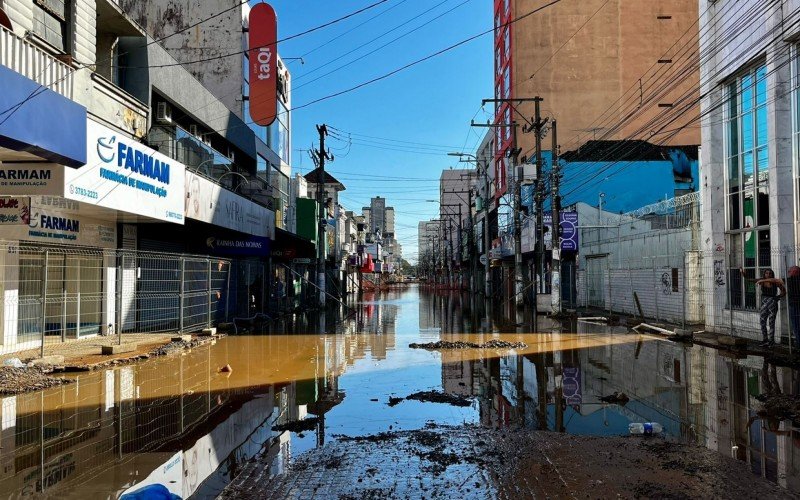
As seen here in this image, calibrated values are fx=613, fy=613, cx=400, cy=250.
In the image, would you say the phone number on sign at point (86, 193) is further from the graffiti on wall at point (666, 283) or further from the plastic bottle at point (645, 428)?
the graffiti on wall at point (666, 283)

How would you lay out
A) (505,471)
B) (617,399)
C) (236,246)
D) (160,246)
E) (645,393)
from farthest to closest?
1. (236,246)
2. (160,246)
3. (645,393)
4. (617,399)
5. (505,471)

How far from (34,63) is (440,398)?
979 cm

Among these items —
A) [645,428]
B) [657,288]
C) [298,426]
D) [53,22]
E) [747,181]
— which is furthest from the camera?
[657,288]

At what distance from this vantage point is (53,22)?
13.8 metres

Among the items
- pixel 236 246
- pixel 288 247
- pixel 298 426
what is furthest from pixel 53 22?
pixel 288 247

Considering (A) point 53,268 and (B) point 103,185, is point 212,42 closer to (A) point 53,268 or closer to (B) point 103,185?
(A) point 53,268

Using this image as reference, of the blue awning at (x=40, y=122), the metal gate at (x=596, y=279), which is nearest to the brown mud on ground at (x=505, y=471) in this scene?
the blue awning at (x=40, y=122)

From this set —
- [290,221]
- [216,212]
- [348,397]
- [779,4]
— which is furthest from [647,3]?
[348,397]

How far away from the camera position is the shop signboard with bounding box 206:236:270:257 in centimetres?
2253

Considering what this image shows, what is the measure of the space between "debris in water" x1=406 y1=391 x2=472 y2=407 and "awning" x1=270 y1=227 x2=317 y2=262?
20.4m

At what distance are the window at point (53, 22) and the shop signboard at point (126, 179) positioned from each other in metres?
2.39

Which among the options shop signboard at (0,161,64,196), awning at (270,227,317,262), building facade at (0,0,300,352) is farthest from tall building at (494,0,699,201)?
shop signboard at (0,161,64,196)

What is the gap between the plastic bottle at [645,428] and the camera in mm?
6660

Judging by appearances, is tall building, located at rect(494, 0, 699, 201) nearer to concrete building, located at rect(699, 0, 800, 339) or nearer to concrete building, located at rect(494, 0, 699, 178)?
concrete building, located at rect(494, 0, 699, 178)
